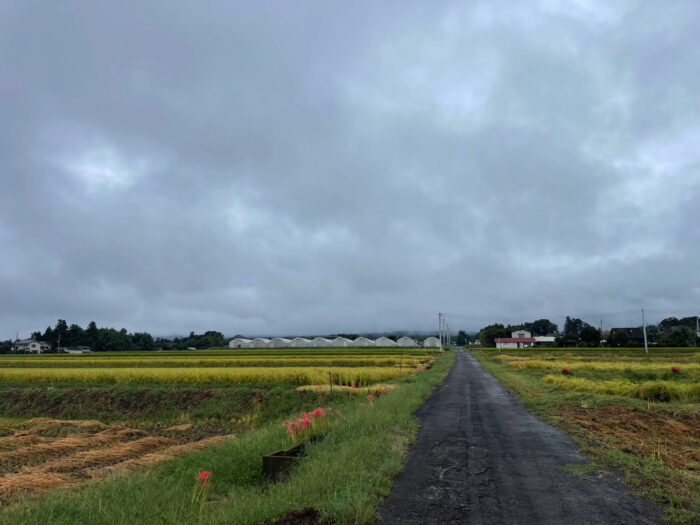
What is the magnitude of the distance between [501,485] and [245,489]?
5.02 meters

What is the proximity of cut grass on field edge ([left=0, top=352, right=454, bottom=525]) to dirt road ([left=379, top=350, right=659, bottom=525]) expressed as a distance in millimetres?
534

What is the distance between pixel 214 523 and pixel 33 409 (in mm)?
27112

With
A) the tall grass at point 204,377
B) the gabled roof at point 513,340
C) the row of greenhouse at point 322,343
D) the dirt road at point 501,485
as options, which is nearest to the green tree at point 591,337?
the gabled roof at point 513,340

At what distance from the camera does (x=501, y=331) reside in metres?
145

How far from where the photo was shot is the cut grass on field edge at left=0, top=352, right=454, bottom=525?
618 cm

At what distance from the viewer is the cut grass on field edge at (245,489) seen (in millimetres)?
6184

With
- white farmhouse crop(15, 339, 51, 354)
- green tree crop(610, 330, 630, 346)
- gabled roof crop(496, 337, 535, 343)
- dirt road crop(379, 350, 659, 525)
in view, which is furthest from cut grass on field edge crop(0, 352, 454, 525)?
white farmhouse crop(15, 339, 51, 354)

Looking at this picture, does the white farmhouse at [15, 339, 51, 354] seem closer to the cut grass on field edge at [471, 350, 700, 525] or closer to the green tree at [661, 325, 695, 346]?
the cut grass on field edge at [471, 350, 700, 525]

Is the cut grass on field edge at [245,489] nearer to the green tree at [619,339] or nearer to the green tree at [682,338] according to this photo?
the green tree at [682,338]

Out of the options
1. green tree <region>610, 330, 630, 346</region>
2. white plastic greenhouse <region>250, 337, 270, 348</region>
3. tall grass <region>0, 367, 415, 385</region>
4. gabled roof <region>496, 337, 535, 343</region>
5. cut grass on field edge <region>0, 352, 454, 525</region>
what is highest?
cut grass on field edge <region>0, 352, 454, 525</region>

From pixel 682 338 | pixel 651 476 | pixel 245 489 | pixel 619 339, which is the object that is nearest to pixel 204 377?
pixel 245 489

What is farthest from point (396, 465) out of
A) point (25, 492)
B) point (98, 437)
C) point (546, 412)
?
point (98, 437)

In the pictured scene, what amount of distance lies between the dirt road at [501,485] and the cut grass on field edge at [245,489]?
53 cm

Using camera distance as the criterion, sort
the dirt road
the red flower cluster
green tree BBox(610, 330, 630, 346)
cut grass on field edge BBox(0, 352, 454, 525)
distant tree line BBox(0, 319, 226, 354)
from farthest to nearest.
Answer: distant tree line BBox(0, 319, 226, 354), green tree BBox(610, 330, 630, 346), the red flower cluster, cut grass on field edge BBox(0, 352, 454, 525), the dirt road
